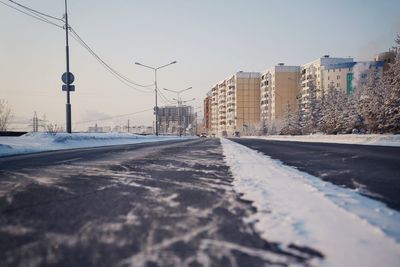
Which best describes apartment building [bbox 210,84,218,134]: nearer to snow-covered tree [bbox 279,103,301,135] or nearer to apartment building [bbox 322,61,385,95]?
apartment building [bbox 322,61,385,95]

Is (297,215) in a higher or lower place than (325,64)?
lower

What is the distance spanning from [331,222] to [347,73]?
373ft

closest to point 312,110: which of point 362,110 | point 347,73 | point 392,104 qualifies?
point 362,110

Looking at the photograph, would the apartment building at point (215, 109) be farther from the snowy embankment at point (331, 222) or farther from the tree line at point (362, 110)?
the snowy embankment at point (331, 222)

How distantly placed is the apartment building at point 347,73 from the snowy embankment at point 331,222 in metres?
107

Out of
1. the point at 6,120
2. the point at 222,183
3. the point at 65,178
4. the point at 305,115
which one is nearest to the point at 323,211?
the point at 222,183

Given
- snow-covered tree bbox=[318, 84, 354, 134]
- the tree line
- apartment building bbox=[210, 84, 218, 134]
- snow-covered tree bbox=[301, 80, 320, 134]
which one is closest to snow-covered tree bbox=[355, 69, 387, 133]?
the tree line

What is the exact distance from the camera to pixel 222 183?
18.1 ft

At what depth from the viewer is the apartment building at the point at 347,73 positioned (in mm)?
103375

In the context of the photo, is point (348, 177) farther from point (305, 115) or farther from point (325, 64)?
point (325, 64)

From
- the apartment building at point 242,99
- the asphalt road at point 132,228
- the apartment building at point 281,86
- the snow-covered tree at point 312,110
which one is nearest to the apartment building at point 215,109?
the apartment building at point 242,99

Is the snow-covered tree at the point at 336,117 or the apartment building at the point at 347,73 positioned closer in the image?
the snow-covered tree at the point at 336,117

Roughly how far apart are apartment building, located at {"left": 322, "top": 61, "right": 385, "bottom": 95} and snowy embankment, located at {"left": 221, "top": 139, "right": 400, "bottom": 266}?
10711 cm

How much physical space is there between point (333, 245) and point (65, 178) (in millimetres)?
5135
